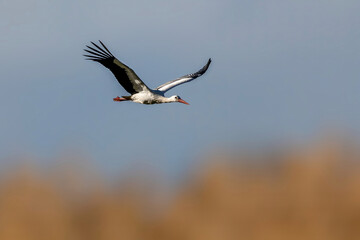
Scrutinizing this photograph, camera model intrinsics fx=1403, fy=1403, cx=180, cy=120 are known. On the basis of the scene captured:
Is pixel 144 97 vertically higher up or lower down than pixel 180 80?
lower down

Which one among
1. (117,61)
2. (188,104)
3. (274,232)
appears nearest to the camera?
(117,61)

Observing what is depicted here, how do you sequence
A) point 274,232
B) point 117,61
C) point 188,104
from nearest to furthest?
1. point 117,61
2. point 188,104
3. point 274,232

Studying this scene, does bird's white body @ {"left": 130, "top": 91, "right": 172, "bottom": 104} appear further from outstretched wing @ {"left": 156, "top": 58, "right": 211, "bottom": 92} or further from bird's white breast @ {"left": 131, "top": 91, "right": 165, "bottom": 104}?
outstretched wing @ {"left": 156, "top": 58, "right": 211, "bottom": 92}

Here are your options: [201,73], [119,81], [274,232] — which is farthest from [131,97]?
[274,232]

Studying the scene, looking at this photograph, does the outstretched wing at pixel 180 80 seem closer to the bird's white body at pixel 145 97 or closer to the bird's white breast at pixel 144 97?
the bird's white body at pixel 145 97

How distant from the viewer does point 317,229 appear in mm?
56250

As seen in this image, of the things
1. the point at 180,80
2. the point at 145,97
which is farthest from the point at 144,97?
the point at 180,80

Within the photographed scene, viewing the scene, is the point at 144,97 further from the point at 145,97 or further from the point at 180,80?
the point at 180,80

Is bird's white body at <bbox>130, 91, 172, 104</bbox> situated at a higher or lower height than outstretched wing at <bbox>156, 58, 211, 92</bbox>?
lower

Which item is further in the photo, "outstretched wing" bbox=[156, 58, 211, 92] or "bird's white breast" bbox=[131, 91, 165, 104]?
"outstretched wing" bbox=[156, 58, 211, 92]

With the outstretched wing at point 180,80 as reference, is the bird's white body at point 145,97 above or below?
below

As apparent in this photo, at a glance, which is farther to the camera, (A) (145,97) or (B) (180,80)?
(B) (180,80)

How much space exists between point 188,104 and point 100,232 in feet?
38.6

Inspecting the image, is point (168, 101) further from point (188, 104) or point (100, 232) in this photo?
point (100, 232)
